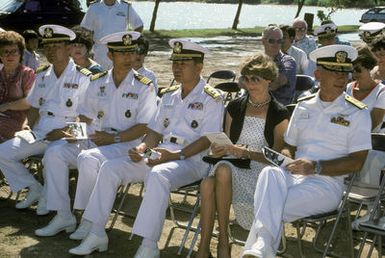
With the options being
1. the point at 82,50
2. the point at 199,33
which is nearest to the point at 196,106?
the point at 82,50

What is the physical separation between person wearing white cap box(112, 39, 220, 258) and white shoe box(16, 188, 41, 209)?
4.31 feet

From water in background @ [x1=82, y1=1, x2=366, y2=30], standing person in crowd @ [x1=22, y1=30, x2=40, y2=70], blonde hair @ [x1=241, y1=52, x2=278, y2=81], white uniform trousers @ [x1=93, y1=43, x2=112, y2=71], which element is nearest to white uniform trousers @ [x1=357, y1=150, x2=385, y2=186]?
blonde hair @ [x1=241, y1=52, x2=278, y2=81]

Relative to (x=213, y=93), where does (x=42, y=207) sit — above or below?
below

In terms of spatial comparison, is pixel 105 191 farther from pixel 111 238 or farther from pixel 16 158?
pixel 16 158

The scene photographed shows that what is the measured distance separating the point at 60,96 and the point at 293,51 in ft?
11.8

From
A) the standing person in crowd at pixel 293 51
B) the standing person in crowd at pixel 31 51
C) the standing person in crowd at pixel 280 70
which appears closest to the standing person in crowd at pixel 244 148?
the standing person in crowd at pixel 280 70

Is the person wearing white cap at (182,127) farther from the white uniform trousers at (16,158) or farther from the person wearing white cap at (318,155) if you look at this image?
the white uniform trousers at (16,158)

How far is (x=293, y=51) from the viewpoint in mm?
8805

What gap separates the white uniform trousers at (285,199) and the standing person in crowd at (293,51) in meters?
4.16

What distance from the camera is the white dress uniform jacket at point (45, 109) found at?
6293 mm

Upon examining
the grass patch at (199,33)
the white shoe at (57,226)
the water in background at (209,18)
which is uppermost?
the white shoe at (57,226)

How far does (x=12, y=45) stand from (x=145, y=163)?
2.19 m

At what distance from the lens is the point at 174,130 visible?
5.70 metres

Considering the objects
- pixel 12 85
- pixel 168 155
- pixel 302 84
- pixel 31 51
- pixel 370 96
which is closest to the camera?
pixel 168 155
